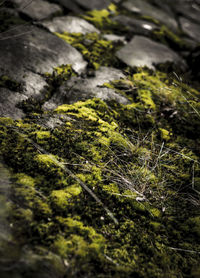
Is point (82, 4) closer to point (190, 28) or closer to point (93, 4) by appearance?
point (93, 4)

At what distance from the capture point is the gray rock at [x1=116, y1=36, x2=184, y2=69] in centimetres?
353

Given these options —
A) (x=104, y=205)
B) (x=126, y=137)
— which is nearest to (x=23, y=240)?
(x=104, y=205)

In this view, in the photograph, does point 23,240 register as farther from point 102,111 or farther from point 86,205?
point 102,111

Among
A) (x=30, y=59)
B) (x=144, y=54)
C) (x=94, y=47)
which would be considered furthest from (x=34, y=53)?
(x=144, y=54)

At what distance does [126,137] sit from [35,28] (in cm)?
271

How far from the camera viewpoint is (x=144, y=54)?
3.78 meters

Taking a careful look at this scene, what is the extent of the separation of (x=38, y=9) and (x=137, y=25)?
2.80 m

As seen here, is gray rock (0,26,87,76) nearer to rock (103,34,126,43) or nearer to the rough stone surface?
the rough stone surface

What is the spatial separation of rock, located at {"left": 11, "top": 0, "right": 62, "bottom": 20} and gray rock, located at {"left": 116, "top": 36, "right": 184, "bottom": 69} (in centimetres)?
182

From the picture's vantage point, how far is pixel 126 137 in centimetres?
204

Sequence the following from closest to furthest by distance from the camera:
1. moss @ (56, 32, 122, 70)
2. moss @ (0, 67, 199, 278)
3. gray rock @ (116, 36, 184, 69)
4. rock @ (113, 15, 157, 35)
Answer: moss @ (0, 67, 199, 278) < moss @ (56, 32, 122, 70) < gray rock @ (116, 36, 184, 69) < rock @ (113, 15, 157, 35)

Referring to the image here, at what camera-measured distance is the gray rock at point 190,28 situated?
6.06 meters

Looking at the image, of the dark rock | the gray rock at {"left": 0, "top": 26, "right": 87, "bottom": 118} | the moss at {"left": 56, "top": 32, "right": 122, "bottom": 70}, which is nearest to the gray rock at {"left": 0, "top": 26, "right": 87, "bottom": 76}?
the gray rock at {"left": 0, "top": 26, "right": 87, "bottom": 118}

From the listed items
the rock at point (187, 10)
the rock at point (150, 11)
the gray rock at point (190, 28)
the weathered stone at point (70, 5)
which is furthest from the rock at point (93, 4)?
the rock at point (187, 10)
